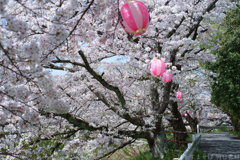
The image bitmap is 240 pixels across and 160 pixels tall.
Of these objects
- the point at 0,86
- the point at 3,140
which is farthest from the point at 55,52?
the point at 3,140

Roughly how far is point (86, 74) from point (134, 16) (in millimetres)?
5583

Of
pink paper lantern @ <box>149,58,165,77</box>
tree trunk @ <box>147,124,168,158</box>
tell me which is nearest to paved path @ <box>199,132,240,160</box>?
tree trunk @ <box>147,124,168,158</box>

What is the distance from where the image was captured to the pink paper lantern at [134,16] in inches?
157

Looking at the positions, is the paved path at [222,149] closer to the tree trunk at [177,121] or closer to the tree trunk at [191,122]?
the tree trunk at [177,121]

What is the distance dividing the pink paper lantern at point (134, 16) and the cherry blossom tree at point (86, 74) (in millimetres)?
263

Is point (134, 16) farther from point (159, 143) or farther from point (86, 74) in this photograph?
point (159, 143)

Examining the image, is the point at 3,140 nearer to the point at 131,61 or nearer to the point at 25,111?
the point at 25,111

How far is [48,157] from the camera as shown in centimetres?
700

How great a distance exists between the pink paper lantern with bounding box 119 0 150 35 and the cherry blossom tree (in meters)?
0.26

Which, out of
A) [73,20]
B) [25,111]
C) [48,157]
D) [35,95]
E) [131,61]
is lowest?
[48,157]

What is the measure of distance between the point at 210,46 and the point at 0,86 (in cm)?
1360

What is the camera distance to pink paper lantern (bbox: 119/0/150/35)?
13.1 feet

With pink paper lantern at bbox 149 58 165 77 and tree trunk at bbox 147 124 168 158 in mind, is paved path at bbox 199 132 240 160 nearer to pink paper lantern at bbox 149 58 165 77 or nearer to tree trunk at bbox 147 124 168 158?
tree trunk at bbox 147 124 168 158

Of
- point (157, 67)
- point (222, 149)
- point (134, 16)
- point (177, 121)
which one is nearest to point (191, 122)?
point (177, 121)
